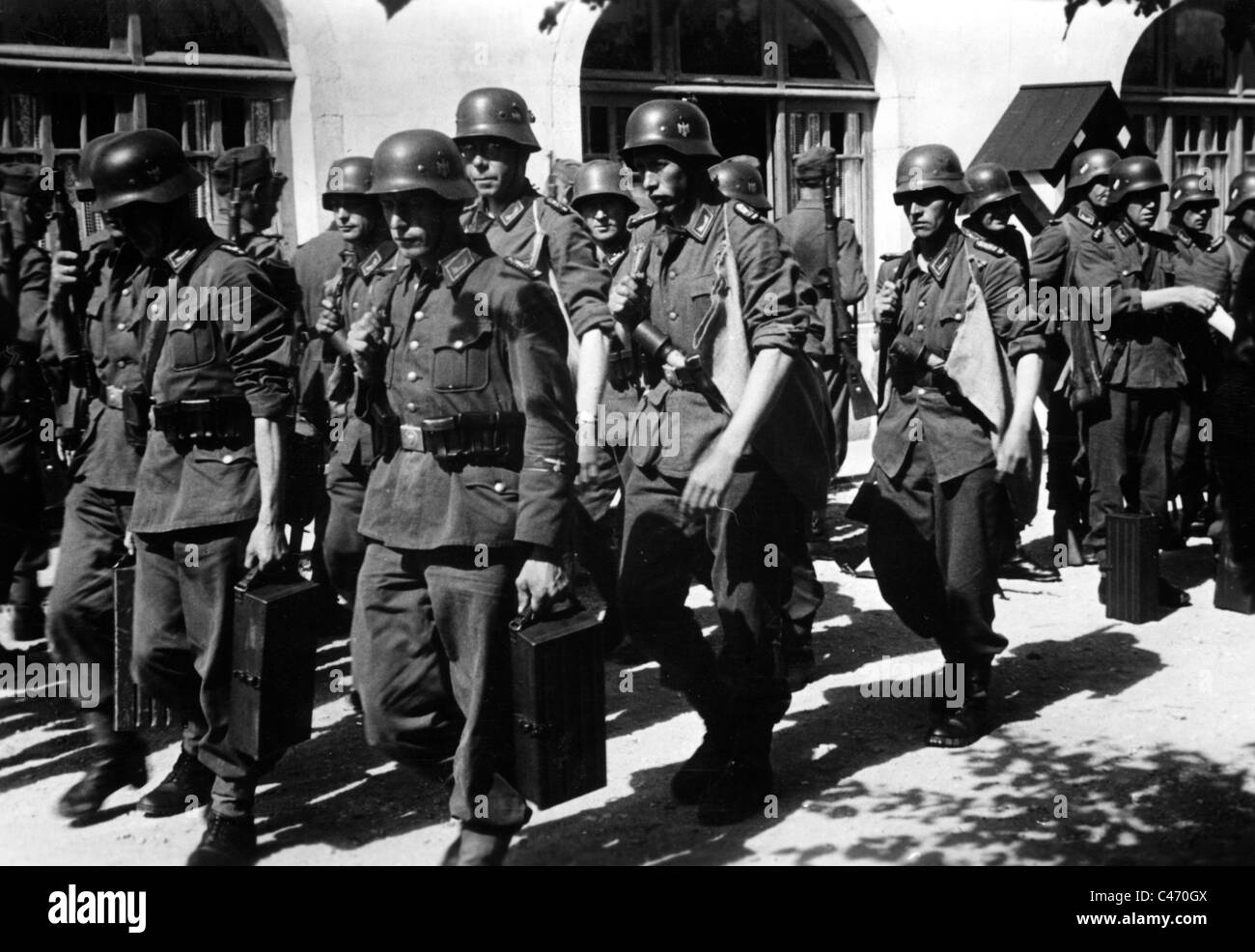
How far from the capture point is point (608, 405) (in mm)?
5926

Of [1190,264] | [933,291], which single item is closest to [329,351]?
[933,291]

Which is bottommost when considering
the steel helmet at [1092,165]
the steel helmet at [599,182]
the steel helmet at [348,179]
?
the steel helmet at [348,179]

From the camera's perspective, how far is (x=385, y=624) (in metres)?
4.29

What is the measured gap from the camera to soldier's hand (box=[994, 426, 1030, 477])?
18.4 ft

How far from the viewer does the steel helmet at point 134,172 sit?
4.67 metres

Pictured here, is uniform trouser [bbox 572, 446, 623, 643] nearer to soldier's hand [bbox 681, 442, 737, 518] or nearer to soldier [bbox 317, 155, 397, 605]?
soldier [bbox 317, 155, 397, 605]

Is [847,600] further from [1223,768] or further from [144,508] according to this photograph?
[144,508]

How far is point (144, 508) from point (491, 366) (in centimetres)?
132

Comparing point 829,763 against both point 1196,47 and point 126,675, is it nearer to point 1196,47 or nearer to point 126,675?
point 126,675

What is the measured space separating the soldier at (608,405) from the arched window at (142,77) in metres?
2.53

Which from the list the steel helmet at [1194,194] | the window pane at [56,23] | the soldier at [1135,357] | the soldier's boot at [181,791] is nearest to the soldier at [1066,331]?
the soldier at [1135,357]

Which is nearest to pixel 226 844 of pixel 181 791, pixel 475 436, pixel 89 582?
pixel 181 791

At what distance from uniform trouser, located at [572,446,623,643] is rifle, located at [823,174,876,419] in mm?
2993

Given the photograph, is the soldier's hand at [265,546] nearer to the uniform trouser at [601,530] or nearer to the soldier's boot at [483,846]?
the soldier's boot at [483,846]
